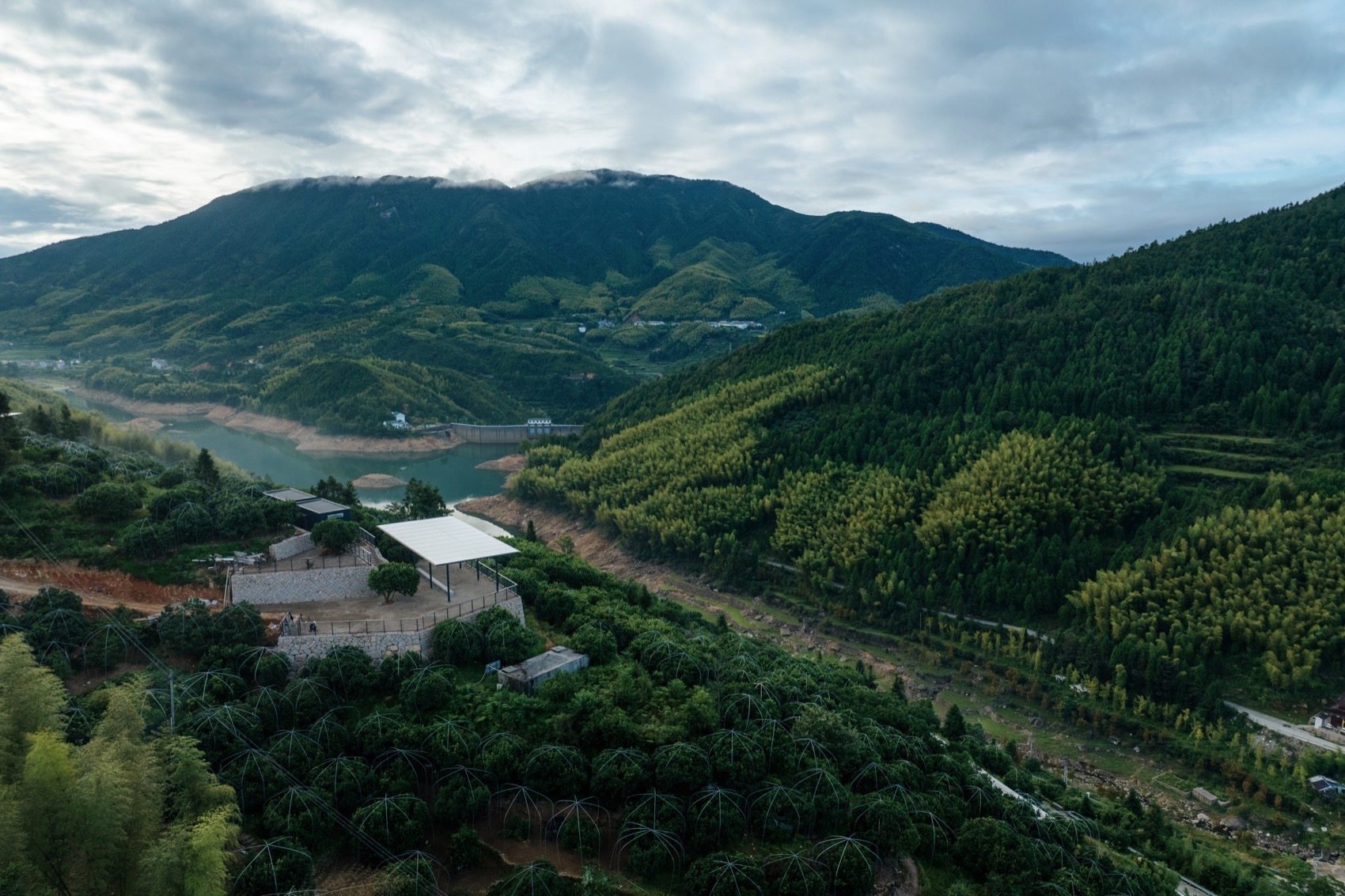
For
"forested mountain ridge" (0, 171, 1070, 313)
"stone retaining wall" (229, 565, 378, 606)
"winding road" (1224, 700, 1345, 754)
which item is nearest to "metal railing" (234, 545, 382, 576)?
"stone retaining wall" (229, 565, 378, 606)

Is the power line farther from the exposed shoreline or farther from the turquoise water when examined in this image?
the exposed shoreline

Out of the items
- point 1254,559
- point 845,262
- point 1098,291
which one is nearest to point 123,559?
point 1254,559

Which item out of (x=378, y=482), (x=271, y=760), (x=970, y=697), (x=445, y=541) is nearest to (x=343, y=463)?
(x=378, y=482)

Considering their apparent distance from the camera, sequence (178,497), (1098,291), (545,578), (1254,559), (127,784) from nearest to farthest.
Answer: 1. (127,784)
2. (178,497)
3. (545,578)
4. (1254,559)
5. (1098,291)

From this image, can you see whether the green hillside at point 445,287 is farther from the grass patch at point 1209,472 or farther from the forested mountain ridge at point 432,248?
the grass patch at point 1209,472

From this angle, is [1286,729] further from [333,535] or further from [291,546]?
[291,546]

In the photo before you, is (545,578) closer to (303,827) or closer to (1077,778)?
(303,827)
